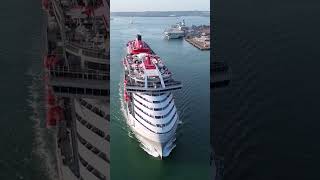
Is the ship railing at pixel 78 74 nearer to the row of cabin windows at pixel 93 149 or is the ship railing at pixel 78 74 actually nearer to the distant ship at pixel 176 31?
the row of cabin windows at pixel 93 149

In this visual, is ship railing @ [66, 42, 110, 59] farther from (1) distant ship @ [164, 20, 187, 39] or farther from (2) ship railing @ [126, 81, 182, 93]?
(1) distant ship @ [164, 20, 187, 39]

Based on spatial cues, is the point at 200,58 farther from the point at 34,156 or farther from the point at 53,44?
the point at 53,44

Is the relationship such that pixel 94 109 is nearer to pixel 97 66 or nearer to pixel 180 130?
pixel 97 66

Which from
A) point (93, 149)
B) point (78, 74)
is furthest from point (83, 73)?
point (93, 149)

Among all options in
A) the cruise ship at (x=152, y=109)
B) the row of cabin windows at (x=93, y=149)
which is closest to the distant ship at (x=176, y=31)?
the cruise ship at (x=152, y=109)

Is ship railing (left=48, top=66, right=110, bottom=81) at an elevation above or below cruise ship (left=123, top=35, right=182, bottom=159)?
above

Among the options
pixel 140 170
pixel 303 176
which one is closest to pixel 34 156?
pixel 140 170

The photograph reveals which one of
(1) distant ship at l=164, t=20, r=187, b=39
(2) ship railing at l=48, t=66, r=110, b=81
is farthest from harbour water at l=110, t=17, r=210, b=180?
(2) ship railing at l=48, t=66, r=110, b=81
